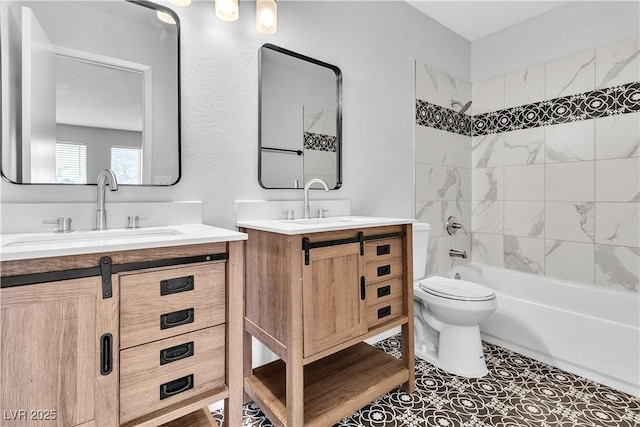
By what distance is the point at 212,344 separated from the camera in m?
1.17

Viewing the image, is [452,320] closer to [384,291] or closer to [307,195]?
[384,291]

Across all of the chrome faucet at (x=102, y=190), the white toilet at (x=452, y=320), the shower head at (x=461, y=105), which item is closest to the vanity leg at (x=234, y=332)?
the chrome faucet at (x=102, y=190)

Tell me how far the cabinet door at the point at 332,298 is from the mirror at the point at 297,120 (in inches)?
23.3

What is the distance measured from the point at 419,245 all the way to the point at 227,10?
1.71 meters

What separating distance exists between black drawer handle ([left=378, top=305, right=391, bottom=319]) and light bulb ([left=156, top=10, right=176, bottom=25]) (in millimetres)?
1663

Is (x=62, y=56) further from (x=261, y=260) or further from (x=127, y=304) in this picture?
(x=261, y=260)

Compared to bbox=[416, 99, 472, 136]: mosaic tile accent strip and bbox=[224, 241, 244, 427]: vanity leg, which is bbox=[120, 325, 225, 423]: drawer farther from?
bbox=[416, 99, 472, 136]: mosaic tile accent strip

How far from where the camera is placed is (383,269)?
1.67 meters

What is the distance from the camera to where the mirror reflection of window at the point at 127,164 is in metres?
1.38

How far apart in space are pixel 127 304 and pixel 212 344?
32 cm

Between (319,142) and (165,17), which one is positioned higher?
(165,17)

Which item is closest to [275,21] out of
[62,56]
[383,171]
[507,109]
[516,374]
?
[62,56]

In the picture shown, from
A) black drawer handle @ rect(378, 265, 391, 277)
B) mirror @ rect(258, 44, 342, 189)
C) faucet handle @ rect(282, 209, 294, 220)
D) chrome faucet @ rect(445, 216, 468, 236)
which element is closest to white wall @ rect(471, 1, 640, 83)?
chrome faucet @ rect(445, 216, 468, 236)

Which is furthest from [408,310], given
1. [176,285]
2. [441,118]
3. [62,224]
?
[441,118]
